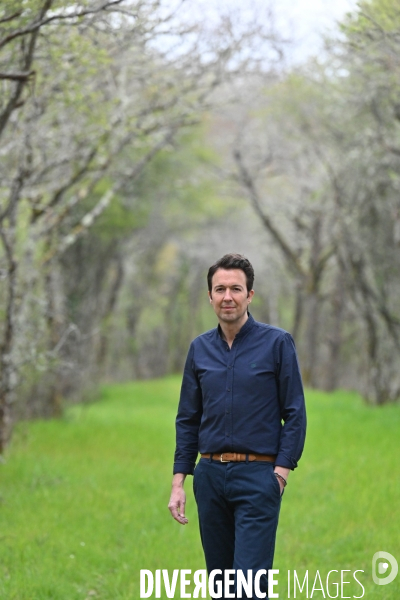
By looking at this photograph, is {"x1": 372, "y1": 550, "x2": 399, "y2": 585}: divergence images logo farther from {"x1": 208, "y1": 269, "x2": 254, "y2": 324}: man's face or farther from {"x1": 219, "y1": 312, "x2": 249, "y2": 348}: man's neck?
{"x1": 208, "y1": 269, "x2": 254, "y2": 324}: man's face

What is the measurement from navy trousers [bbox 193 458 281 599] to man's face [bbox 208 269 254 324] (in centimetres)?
77

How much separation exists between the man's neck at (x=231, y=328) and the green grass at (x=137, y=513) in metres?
2.32

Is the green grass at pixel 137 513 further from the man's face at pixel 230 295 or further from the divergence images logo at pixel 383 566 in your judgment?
the man's face at pixel 230 295

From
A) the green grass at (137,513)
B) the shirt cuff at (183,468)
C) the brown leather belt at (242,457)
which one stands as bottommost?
the green grass at (137,513)

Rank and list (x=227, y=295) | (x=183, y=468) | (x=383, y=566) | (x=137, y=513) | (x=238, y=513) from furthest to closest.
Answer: (x=137, y=513), (x=383, y=566), (x=183, y=468), (x=227, y=295), (x=238, y=513)

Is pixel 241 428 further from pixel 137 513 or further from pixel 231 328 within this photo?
pixel 137 513

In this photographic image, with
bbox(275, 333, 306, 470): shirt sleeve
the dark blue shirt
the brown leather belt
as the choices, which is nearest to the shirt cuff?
the dark blue shirt

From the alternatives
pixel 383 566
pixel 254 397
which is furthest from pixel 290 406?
pixel 383 566

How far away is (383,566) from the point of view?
21.4ft

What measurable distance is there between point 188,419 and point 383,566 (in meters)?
2.79

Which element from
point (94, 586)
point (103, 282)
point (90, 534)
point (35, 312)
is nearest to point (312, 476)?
point (90, 534)

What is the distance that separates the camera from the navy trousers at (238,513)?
415 cm

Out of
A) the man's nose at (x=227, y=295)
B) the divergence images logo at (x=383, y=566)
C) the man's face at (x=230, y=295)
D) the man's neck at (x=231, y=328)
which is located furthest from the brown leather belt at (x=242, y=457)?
the divergence images logo at (x=383, y=566)

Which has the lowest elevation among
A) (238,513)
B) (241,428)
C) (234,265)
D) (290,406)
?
(238,513)
